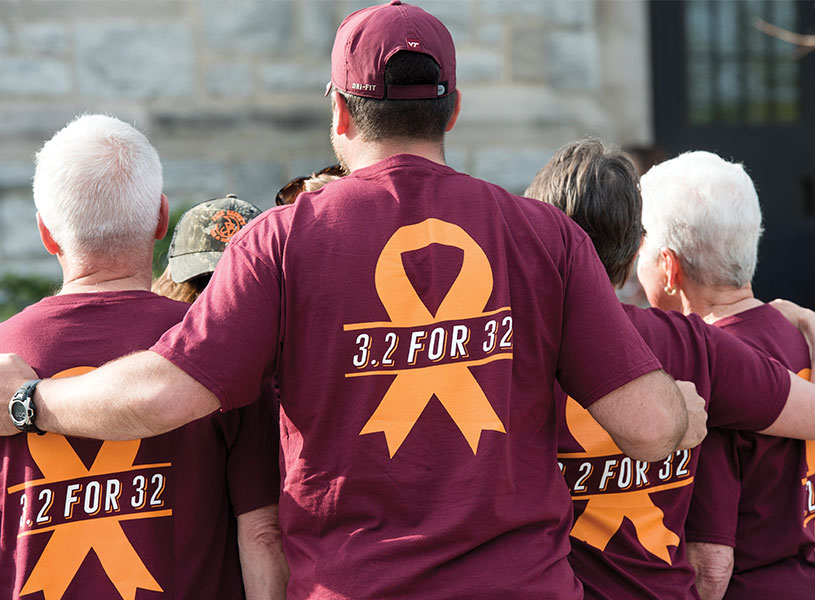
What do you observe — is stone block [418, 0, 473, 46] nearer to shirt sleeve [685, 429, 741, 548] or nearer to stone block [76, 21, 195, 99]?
stone block [76, 21, 195, 99]

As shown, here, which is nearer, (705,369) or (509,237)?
(509,237)

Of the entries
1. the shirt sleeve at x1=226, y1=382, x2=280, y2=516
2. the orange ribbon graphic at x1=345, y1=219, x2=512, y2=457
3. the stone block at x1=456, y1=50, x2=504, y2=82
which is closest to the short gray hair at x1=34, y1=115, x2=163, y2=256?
the shirt sleeve at x1=226, y1=382, x2=280, y2=516

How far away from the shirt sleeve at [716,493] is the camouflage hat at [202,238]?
1278 mm

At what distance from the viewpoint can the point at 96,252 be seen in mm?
2121

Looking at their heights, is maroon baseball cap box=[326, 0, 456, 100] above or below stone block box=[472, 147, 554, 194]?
above

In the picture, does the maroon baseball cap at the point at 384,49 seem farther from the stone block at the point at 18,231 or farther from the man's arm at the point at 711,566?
the stone block at the point at 18,231

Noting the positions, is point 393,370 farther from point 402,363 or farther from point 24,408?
point 24,408

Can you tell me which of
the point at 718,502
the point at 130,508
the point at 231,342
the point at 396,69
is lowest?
the point at 718,502

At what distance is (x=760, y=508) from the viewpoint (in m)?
2.43

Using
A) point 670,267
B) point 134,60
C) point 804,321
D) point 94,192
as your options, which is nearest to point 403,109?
point 94,192

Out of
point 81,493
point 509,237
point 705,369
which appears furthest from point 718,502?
point 81,493

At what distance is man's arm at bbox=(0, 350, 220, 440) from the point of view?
5.94 feet

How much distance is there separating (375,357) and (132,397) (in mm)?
435

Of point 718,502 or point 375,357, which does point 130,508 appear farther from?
point 718,502
